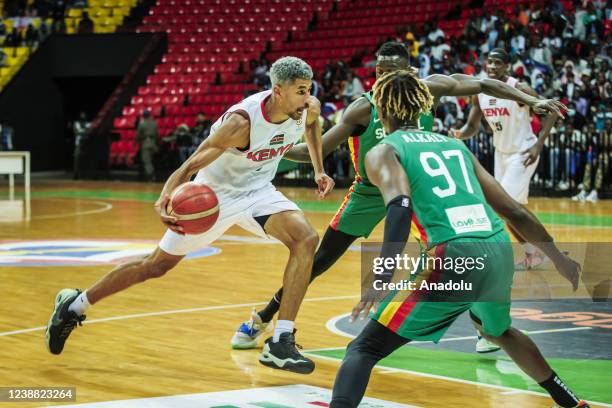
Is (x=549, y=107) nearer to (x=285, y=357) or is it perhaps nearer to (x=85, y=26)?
(x=285, y=357)

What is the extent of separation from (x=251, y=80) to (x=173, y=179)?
23.7m

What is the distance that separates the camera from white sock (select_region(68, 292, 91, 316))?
6.74m

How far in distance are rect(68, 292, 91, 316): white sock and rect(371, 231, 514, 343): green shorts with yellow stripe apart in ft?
8.97

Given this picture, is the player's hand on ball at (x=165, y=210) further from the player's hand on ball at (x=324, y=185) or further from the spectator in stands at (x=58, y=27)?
the spectator in stands at (x=58, y=27)

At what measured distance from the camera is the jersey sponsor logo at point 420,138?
15.5 feet

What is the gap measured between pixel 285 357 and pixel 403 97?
6.56 feet

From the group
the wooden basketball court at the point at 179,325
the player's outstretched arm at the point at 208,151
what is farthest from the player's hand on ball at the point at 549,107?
the player's outstretched arm at the point at 208,151

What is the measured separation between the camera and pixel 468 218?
15.3ft

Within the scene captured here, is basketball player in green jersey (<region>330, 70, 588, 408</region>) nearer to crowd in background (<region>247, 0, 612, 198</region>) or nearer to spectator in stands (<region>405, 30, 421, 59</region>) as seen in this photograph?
crowd in background (<region>247, 0, 612, 198</region>)

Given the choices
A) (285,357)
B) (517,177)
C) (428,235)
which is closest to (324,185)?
(285,357)

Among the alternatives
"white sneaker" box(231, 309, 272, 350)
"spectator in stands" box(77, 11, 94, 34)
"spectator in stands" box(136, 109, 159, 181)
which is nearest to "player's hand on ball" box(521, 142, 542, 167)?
"white sneaker" box(231, 309, 272, 350)

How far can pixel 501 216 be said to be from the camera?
4926 mm

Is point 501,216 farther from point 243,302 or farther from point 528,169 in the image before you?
point 528,169

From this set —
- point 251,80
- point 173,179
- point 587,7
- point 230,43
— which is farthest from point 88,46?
point 173,179
